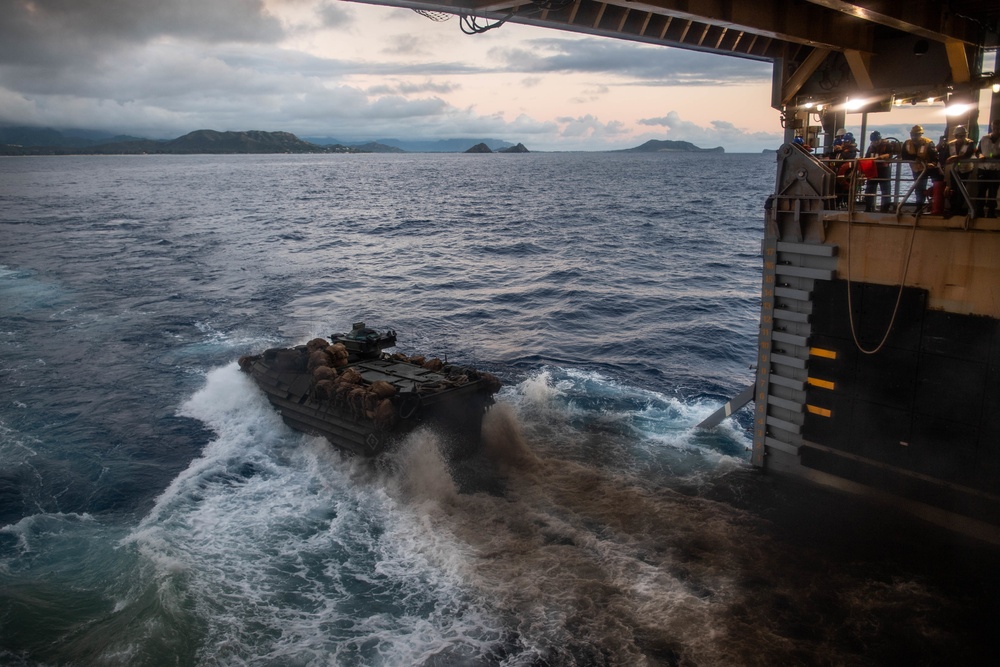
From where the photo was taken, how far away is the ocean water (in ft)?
36.6

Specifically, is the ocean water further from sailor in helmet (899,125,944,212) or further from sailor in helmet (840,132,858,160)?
sailor in helmet (840,132,858,160)

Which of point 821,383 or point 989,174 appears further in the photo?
point 821,383

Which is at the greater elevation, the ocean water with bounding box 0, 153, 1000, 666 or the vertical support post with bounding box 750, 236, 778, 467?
the vertical support post with bounding box 750, 236, 778, 467

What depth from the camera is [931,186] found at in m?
14.3

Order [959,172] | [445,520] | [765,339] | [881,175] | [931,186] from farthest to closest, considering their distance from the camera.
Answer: [765,339] → [881,175] → [445,520] → [931,186] → [959,172]

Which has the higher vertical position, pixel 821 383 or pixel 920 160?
pixel 920 160

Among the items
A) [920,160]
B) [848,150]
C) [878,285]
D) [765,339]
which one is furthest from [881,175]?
[765,339]

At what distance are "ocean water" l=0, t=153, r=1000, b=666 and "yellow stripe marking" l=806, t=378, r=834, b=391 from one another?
7.75 feet

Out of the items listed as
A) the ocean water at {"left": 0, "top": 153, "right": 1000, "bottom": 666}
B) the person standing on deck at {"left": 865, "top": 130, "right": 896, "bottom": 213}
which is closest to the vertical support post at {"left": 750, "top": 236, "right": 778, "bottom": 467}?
the ocean water at {"left": 0, "top": 153, "right": 1000, "bottom": 666}

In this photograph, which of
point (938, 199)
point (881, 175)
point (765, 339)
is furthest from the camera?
point (765, 339)

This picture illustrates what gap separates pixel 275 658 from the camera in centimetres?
1080

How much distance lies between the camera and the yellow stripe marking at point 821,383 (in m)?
15.4

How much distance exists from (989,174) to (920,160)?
57.6 inches

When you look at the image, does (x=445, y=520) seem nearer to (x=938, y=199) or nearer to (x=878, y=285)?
(x=878, y=285)
